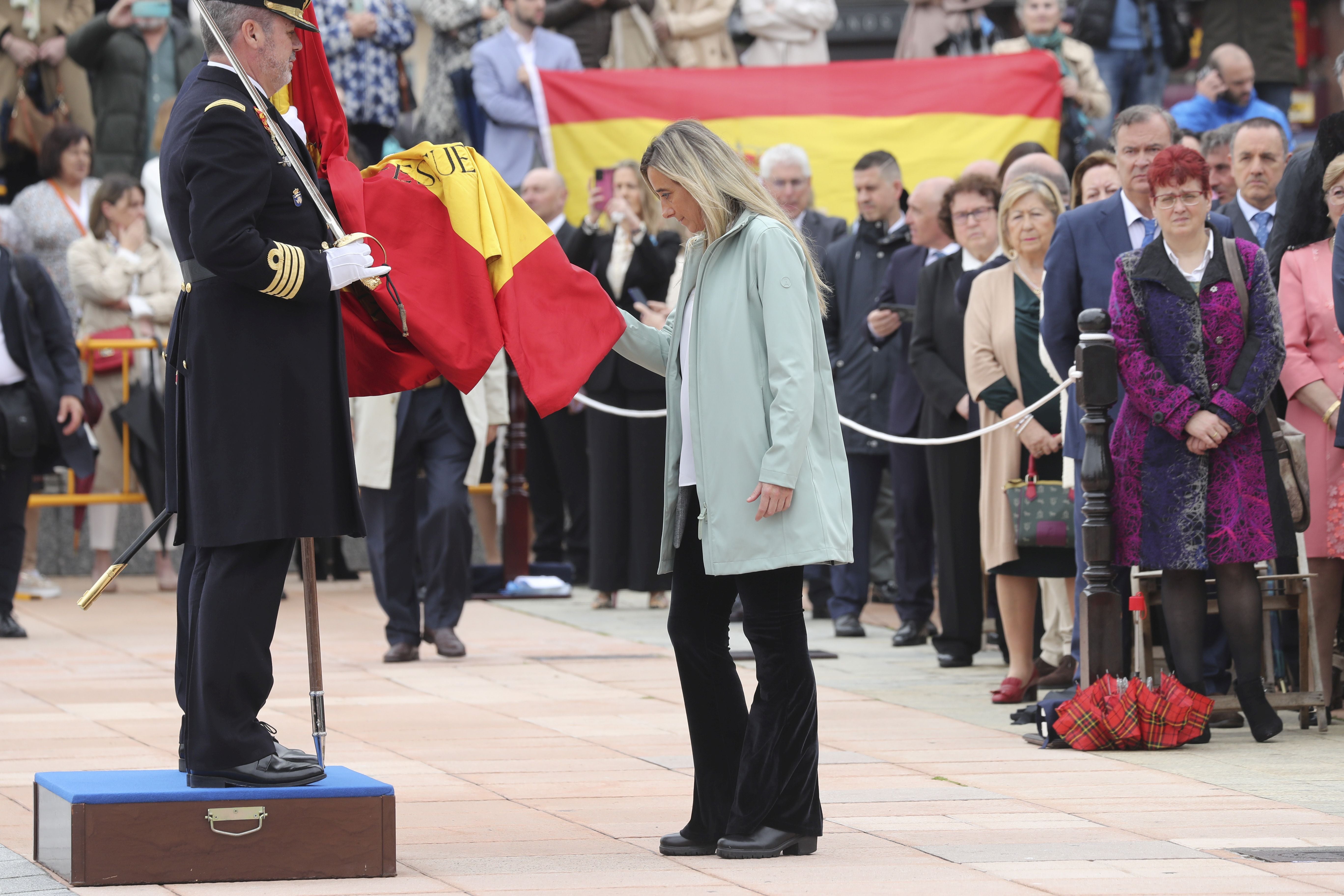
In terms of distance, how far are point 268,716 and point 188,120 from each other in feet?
10.9

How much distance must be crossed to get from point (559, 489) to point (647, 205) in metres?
2.39

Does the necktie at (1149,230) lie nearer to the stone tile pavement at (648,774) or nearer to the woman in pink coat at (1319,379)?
the woman in pink coat at (1319,379)

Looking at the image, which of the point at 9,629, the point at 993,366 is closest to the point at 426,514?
the point at 9,629

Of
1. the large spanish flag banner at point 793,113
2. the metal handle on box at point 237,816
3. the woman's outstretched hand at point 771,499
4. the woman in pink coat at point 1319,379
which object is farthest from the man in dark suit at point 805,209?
the metal handle on box at point 237,816

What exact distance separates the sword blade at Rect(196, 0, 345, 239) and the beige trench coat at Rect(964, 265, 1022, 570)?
4.02 metres

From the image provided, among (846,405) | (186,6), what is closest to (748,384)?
(846,405)

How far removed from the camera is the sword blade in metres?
4.96

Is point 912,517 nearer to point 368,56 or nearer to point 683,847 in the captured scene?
point 683,847

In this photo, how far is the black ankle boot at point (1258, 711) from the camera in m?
7.14

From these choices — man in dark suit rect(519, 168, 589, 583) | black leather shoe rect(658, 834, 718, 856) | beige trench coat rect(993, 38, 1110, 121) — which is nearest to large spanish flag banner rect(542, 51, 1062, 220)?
man in dark suit rect(519, 168, 589, 583)

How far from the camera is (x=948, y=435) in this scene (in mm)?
9219

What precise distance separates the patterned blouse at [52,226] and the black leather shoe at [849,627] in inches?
215

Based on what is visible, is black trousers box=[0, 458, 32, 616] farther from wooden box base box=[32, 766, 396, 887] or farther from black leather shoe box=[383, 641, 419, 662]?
wooden box base box=[32, 766, 396, 887]

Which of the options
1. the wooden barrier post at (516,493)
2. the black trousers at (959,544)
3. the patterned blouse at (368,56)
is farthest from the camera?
the patterned blouse at (368,56)
